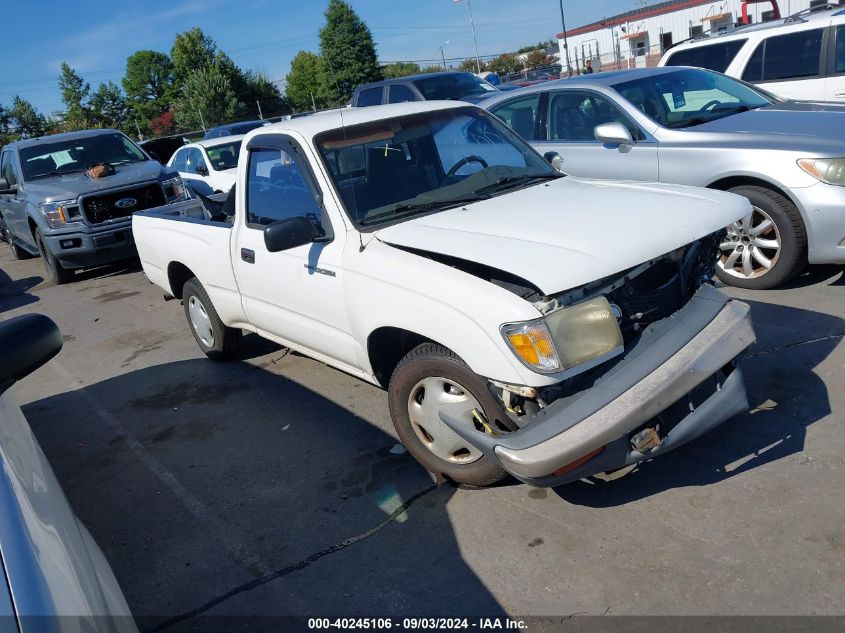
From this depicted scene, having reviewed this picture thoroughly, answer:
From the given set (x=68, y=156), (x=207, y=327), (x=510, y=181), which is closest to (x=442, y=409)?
(x=510, y=181)

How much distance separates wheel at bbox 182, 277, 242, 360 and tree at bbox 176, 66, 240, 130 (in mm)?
46542

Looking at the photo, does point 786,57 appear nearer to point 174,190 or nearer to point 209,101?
point 174,190

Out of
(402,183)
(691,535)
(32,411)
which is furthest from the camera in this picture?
(32,411)

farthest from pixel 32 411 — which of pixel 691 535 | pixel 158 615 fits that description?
pixel 691 535

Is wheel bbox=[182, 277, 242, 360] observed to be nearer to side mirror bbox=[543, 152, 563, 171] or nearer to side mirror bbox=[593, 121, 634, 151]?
side mirror bbox=[543, 152, 563, 171]

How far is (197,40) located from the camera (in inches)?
2618

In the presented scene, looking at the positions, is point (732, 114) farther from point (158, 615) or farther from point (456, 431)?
point (158, 615)

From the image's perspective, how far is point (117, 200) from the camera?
10.4 meters

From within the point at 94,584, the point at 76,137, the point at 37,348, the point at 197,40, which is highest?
the point at 197,40

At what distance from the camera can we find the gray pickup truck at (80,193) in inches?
401

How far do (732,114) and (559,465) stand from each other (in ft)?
16.0

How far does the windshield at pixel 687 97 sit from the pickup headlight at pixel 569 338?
3947mm

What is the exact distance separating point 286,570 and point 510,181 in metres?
2.53

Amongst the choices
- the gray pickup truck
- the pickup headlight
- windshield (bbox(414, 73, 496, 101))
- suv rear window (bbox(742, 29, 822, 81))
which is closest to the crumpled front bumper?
the pickup headlight
